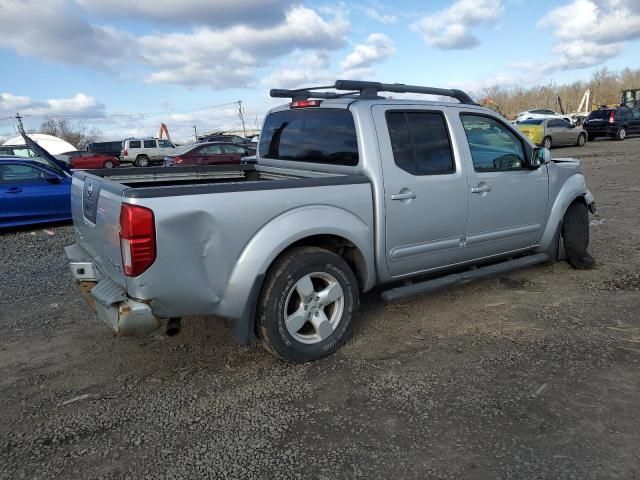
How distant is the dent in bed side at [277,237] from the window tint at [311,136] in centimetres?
58

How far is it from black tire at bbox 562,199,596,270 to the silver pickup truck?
17cm

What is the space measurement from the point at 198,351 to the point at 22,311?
212 cm

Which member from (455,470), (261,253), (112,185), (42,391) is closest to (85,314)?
(42,391)

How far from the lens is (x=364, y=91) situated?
404 centimetres

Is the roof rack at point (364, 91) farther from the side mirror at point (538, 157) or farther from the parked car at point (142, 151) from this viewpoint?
the parked car at point (142, 151)

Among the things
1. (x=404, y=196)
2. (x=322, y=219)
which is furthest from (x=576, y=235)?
(x=322, y=219)

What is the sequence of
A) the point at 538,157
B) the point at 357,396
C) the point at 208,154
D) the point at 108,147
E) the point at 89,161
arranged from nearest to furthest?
1. the point at 357,396
2. the point at 538,157
3. the point at 208,154
4. the point at 89,161
5. the point at 108,147

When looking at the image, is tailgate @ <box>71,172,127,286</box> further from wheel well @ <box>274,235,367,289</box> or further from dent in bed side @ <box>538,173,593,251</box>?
dent in bed side @ <box>538,173,593,251</box>

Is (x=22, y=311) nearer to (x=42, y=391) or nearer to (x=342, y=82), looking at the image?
(x=42, y=391)

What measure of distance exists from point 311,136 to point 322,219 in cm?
119

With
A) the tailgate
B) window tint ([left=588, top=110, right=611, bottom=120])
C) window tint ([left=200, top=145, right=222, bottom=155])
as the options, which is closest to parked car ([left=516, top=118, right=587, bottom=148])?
window tint ([left=588, top=110, right=611, bottom=120])

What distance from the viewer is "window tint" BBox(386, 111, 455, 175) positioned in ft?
12.6

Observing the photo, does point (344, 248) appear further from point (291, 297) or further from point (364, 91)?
point (364, 91)

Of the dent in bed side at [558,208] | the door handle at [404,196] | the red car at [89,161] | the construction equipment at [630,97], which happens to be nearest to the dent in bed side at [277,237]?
the door handle at [404,196]
